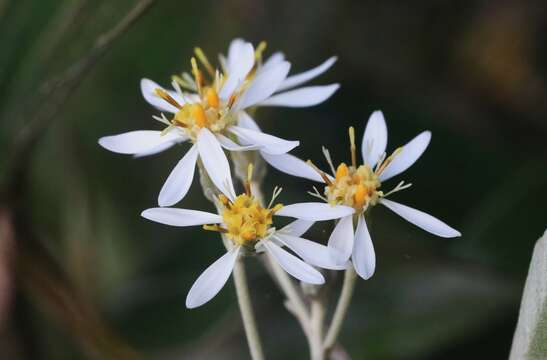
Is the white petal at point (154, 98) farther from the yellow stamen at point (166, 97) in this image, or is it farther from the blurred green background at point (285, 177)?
the blurred green background at point (285, 177)

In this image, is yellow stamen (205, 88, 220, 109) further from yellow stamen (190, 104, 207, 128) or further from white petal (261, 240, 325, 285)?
white petal (261, 240, 325, 285)

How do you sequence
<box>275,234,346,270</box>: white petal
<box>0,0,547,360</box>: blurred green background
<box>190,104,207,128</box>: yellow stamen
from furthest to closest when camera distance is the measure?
1. <box>0,0,547,360</box>: blurred green background
2. <box>190,104,207,128</box>: yellow stamen
3. <box>275,234,346,270</box>: white petal

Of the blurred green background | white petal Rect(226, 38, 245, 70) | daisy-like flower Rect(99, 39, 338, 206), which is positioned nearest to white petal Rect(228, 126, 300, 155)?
daisy-like flower Rect(99, 39, 338, 206)

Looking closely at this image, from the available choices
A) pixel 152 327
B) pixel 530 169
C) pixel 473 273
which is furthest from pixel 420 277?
pixel 152 327

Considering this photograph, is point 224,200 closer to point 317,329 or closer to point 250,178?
point 250,178

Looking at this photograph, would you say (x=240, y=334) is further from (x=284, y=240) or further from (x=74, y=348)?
(x=284, y=240)

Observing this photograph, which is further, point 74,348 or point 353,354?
point 74,348

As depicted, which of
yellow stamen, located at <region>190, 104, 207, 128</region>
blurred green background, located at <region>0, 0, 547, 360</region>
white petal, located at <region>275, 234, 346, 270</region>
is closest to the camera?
white petal, located at <region>275, 234, 346, 270</region>

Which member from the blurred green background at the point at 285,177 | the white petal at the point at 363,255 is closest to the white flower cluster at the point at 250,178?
the white petal at the point at 363,255
